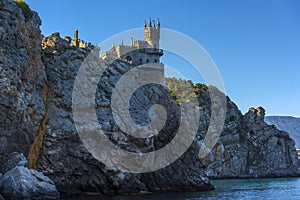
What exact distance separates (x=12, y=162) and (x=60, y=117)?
10812mm

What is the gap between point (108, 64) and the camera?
60.3 m

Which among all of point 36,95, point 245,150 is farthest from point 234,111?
point 36,95

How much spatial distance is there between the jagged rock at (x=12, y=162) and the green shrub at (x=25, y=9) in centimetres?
1885

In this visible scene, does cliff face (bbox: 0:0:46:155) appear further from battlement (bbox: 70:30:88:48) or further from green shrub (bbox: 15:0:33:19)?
battlement (bbox: 70:30:88:48)

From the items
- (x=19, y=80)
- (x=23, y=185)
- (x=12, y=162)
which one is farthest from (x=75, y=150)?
(x=23, y=185)

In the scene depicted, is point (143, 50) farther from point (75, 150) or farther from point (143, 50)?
point (75, 150)

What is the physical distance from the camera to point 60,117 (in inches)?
2026

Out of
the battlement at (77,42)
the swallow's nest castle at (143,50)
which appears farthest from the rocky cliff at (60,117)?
the swallow's nest castle at (143,50)

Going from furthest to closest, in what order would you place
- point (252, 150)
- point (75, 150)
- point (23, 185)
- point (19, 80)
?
point (252, 150)
point (75, 150)
point (19, 80)
point (23, 185)

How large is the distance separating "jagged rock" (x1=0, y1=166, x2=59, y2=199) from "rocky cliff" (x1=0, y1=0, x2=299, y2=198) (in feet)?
13.1

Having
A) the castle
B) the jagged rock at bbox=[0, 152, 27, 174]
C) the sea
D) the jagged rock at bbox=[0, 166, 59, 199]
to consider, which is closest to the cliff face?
the jagged rock at bbox=[0, 152, 27, 174]

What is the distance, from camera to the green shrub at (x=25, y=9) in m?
51.1

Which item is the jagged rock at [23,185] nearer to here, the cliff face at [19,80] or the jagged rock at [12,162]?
the jagged rock at [12,162]

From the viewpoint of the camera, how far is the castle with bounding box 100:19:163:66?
3334 inches
